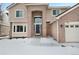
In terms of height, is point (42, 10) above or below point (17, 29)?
above

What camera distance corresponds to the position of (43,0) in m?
9.94

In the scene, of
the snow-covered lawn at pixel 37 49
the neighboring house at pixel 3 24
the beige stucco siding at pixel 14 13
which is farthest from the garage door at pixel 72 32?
the neighboring house at pixel 3 24

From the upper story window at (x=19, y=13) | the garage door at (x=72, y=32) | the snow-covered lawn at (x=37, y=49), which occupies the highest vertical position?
the upper story window at (x=19, y=13)

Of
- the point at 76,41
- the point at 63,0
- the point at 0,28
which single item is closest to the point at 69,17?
the point at 76,41

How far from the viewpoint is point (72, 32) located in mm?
20891

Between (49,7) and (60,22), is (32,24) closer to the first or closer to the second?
(49,7)

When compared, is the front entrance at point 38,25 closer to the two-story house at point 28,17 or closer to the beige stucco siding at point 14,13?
the two-story house at point 28,17

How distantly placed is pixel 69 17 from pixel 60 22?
119 cm

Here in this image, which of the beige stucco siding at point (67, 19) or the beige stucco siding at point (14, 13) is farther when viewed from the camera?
the beige stucco siding at point (14, 13)

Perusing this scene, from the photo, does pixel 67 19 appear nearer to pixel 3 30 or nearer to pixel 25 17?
pixel 25 17

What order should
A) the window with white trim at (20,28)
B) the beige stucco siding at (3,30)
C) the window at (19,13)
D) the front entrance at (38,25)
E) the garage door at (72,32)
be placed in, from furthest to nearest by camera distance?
the beige stucco siding at (3,30)
the front entrance at (38,25)
the window with white trim at (20,28)
the window at (19,13)
the garage door at (72,32)

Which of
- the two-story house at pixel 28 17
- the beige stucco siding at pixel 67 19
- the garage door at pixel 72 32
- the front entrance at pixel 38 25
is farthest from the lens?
the front entrance at pixel 38 25

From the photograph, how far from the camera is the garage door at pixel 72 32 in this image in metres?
20.7

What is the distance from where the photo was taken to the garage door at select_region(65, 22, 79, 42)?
20.7 m
